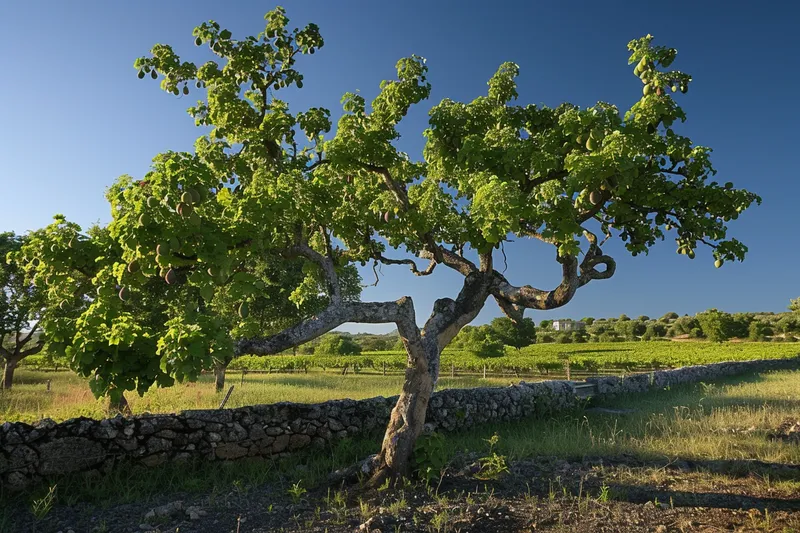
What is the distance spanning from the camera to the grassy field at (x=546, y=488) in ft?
21.2

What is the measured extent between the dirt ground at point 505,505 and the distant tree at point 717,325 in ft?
236

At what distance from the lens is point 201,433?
980 centimetres

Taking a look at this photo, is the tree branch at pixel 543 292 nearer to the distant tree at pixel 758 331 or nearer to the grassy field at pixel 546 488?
the grassy field at pixel 546 488

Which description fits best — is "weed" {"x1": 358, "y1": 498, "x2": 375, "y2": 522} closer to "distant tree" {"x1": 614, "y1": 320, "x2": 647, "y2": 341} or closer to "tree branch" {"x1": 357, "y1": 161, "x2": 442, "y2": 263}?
"tree branch" {"x1": 357, "y1": 161, "x2": 442, "y2": 263}

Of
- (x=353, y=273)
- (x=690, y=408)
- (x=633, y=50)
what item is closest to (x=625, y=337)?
(x=353, y=273)

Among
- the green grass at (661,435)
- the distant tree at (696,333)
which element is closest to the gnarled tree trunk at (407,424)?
the green grass at (661,435)

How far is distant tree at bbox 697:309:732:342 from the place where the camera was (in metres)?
69.3

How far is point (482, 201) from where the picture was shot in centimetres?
720

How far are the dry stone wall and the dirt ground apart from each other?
45.8 inches

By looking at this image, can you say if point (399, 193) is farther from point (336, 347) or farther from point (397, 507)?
point (336, 347)

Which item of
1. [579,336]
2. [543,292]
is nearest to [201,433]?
[543,292]

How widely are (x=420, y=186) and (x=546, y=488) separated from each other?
6.34 meters

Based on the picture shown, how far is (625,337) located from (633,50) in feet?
304

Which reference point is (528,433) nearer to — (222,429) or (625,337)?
(222,429)
